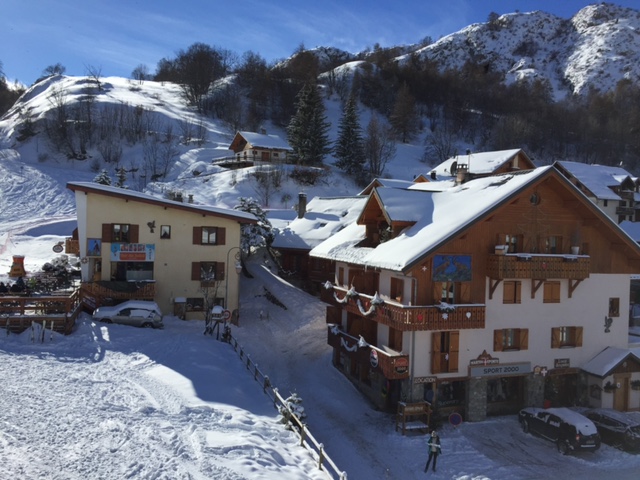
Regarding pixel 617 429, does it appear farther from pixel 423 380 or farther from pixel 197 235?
pixel 197 235

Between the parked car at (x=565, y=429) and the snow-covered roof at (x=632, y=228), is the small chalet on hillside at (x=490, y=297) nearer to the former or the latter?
the parked car at (x=565, y=429)

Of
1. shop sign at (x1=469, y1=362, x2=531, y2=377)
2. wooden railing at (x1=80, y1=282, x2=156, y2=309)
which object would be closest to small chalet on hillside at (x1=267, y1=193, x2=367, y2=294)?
wooden railing at (x1=80, y1=282, x2=156, y2=309)

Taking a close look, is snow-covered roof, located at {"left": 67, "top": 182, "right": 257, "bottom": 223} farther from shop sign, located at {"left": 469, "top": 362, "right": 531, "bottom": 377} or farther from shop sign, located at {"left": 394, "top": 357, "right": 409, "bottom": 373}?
shop sign, located at {"left": 469, "top": 362, "right": 531, "bottom": 377}

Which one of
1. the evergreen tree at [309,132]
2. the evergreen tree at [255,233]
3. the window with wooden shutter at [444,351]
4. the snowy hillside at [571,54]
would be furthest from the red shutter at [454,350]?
the snowy hillside at [571,54]

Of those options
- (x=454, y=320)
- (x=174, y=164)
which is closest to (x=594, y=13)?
(x=174, y=164)

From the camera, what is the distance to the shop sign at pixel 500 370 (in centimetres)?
2422

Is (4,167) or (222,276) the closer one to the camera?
(222,276)

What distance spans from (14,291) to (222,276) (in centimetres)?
1254

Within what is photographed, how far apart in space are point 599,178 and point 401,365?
49.0 meters

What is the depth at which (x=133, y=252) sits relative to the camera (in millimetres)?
34469

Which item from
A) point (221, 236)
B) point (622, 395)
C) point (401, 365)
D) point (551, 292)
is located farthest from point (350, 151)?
point (401, 365)

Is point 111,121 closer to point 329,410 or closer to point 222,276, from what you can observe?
A: point 222,276

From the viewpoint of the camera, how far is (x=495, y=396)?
25.5m

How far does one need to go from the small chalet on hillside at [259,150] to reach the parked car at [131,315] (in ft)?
173
